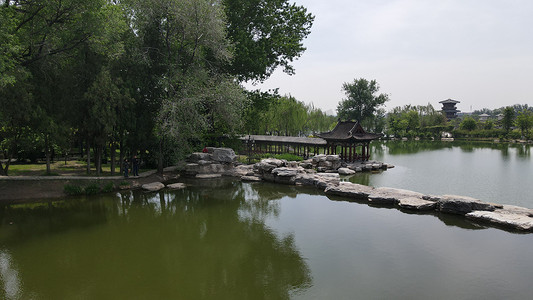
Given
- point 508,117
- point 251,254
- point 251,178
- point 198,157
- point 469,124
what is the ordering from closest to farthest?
point 251,254 → point 251,178 → point 198,157 → point 508,117 → point 469,124

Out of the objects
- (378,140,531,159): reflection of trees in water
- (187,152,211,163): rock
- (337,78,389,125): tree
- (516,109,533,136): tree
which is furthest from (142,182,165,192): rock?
(516,109,533,136): tree

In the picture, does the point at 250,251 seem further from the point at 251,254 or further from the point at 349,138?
the point at 349,138

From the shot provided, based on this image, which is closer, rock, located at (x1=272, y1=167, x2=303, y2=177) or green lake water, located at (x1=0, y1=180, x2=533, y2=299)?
green lake water, located at (x1=0, y1=180, x2=533, y2=299)

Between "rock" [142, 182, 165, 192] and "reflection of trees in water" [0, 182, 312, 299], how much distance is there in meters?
2.50

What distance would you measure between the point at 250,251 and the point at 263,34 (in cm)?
2055

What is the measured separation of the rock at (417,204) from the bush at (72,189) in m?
15.3

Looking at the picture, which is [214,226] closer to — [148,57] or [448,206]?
[448,206]

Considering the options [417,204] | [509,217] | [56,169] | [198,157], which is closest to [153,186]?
[198,157]

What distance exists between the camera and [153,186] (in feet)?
56.7

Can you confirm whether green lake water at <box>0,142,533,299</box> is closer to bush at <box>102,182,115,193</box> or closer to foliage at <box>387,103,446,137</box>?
bush at <box>102,182,115,193</box>

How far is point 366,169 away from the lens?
26.0 m

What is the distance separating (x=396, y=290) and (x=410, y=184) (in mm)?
13768

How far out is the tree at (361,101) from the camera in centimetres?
6331

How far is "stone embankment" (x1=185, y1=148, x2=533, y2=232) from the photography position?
494 inches
